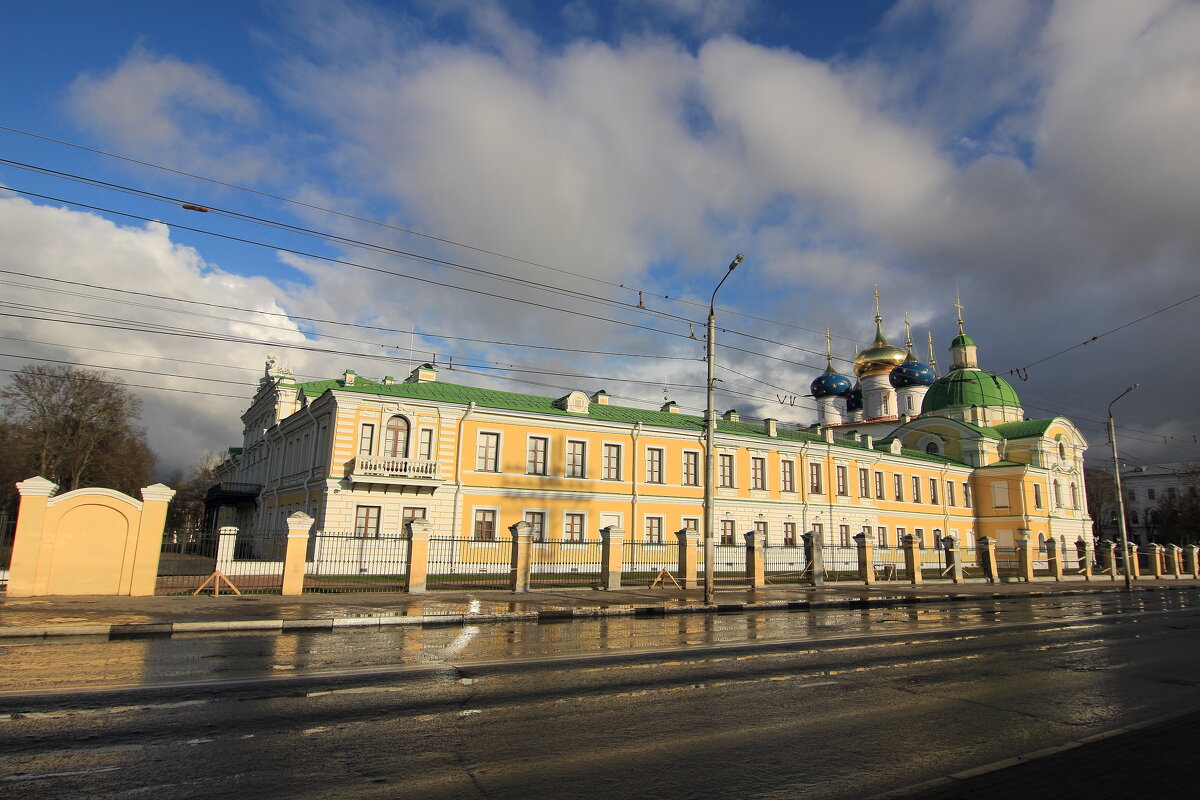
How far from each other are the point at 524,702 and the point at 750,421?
128ft

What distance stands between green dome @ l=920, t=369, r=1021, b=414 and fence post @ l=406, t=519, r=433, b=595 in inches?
2145

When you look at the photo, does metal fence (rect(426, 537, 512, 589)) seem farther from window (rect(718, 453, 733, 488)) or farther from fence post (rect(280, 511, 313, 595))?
window (rect(718, 453, 733, 488))

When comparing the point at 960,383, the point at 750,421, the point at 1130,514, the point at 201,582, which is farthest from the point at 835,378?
the point at 201,582

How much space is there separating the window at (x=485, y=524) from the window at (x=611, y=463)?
20.8ft

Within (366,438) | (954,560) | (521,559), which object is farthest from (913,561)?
(366,438)

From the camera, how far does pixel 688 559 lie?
25734 millimetres

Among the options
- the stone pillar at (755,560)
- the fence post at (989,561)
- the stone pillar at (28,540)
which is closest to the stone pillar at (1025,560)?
the fence post at (989,561)

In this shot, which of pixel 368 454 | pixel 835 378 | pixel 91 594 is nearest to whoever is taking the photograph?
pixel 91 594

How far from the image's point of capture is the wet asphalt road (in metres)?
5.03

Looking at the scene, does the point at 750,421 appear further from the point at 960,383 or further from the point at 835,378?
the point at 835,378

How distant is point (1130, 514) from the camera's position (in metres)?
99.2

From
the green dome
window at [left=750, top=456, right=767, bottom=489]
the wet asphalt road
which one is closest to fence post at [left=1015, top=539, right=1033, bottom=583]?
window at [left=750, top=456, right=767, bottom=489]

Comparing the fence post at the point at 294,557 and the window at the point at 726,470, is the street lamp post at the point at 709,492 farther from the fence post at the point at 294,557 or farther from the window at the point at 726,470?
the window at the point at 726,470

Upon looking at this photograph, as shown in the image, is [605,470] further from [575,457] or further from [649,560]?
[649,560]
